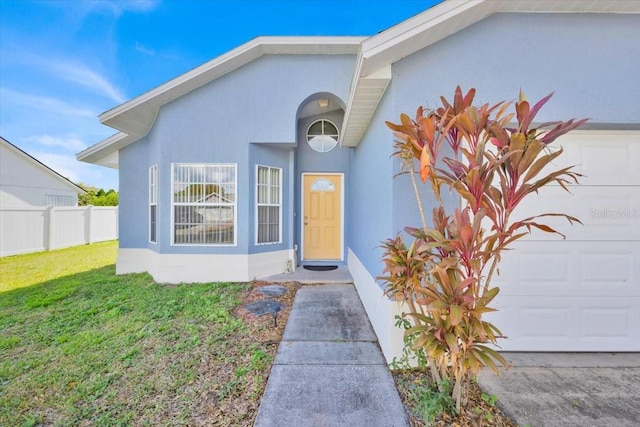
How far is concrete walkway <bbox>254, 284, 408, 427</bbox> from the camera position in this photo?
Answer: 2.23 m

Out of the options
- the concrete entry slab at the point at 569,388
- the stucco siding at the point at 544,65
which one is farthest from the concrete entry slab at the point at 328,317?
the stucco siding at the point at 544,65

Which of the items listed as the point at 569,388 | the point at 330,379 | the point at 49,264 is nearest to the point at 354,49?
the point at 330,379

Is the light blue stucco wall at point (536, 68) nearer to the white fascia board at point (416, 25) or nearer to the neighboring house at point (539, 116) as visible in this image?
the neighboring house at point (539, 116)

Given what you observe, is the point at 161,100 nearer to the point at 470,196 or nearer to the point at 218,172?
the point at 218,172

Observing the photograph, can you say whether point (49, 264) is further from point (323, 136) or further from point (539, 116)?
point (539, 116)

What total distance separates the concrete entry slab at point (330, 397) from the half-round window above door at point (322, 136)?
5.73 metres

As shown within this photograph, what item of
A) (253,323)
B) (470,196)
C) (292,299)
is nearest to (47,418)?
(253,323)

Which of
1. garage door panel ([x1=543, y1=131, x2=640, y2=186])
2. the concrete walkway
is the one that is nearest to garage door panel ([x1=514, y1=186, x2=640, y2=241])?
garage door panel ([x1=543, y1=131, x2=640, y2=186])

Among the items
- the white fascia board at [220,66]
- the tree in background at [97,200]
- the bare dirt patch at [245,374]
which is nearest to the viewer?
the bare dirt patch at [245,374]

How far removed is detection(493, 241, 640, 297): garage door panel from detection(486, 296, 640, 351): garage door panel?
4.2 inches

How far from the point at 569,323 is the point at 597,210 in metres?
1.39

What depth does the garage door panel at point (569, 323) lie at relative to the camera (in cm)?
318

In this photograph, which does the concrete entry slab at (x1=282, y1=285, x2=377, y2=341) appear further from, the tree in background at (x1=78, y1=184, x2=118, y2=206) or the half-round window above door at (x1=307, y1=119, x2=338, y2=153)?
the tree in background at (x1=78, y1=184, x2=118, y2=206)

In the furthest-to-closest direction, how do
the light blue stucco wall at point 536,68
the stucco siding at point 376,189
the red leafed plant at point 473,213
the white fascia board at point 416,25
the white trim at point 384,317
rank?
the stucco siding at point 376,189
the light blue stucco wall at point 536,68
the white trim at point 384,317
the white fascia board at point 416,25
the red leafed plant at point 473,213
